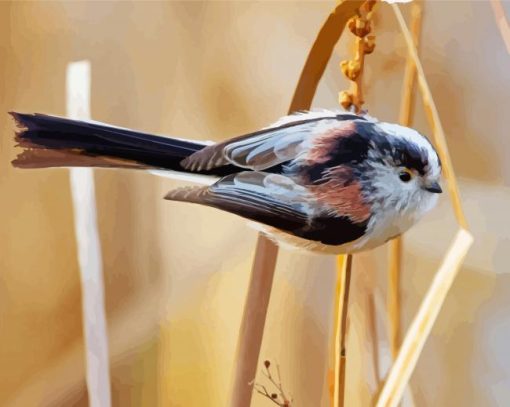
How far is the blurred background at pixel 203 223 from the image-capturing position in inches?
29.8

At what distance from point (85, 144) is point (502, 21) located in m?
0.50

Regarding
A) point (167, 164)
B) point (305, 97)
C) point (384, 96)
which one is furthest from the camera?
point (384, 96)

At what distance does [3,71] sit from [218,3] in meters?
0.29

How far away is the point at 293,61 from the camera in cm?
81

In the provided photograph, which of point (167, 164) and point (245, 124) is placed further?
point (245, 124)

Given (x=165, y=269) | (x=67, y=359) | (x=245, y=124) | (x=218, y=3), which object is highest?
(x=218, y=3)

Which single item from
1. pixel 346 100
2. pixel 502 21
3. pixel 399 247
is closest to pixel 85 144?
pixel 346 100

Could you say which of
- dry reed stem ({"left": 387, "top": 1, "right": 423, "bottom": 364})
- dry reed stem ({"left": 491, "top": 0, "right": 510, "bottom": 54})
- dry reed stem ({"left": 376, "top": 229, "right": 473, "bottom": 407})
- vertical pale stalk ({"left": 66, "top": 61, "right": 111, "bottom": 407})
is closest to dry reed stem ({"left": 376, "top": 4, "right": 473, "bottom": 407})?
dry reed stem ({"left": 376, "top": 229, "right": 473, "bottom": 407})

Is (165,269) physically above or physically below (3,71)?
below

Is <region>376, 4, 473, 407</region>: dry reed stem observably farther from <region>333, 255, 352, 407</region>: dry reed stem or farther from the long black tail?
the long black tail

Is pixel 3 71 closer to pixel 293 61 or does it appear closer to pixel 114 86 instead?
pixel 114 86

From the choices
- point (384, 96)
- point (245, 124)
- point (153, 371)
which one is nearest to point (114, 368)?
point (153, 371)

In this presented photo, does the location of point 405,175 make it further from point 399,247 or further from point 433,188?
point 399,247

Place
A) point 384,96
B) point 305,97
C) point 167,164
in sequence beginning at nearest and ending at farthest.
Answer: point 167,164, point 305,97, point 384,96
